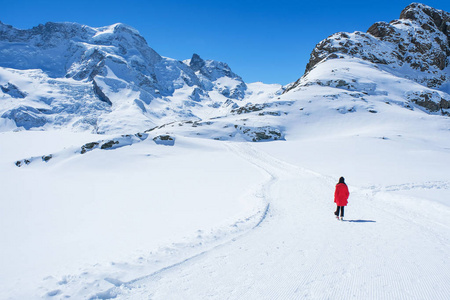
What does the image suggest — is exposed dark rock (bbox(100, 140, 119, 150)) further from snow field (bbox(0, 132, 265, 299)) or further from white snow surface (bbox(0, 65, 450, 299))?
snow field (bbox(0, 132, 265, 299))

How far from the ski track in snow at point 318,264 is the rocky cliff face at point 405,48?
5174 inches

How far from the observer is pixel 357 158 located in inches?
A: 1340

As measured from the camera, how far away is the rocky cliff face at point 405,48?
127 m

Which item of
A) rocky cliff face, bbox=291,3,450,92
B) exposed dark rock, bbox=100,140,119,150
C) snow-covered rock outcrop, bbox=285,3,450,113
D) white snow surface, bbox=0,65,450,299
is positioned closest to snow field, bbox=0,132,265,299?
white snow surface, bbox=0,65,450,299

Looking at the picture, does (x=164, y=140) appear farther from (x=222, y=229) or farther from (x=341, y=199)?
(x=341, y=199)

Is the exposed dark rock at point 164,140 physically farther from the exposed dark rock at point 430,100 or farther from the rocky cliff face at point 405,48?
Answer: the rocky cliff face at point 405,48

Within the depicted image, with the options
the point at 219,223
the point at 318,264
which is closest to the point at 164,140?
the point at 219,223

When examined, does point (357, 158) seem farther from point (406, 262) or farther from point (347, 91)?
point (347, 91)

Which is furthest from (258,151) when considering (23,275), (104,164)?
(23,275)

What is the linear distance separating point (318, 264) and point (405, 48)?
16999 cm

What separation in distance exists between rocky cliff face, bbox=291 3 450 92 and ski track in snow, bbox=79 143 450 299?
13142 centimetres

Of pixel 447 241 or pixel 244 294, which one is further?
pixel 447 241

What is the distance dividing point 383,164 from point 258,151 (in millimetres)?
18730

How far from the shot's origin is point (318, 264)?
268 inches
